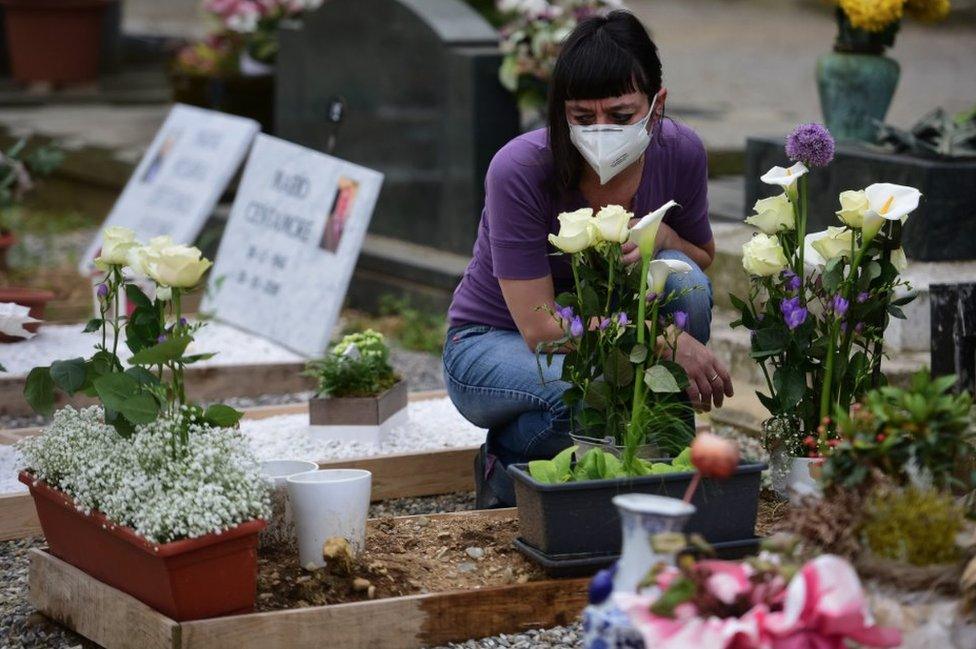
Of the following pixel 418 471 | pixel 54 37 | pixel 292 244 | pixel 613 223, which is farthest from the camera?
pixel 54 37

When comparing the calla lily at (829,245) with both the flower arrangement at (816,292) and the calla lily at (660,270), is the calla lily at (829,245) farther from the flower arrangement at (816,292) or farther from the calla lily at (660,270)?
the calla lily at (660,270)

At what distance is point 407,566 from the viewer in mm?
2941

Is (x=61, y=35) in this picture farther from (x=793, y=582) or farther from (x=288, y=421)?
(x=793, y=582)

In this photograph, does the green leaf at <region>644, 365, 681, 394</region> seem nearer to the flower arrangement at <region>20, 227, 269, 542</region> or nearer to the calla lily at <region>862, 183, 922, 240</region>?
the calla lily at <region>862, 183, 922, 240</region>

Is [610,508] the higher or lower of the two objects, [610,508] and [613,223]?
the lower

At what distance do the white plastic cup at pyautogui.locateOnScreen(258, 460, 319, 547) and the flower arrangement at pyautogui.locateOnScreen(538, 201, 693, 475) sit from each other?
0.56 metres

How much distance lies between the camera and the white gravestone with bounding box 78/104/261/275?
622cm

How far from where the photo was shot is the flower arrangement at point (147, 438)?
2.61 m

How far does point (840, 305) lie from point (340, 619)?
3.75ft

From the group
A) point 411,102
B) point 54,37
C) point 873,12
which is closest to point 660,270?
point 873,12

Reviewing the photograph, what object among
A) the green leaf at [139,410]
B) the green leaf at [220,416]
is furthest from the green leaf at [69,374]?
the green leaf at [220,416]

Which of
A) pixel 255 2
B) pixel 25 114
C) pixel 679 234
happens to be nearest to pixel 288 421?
pixel 679 234

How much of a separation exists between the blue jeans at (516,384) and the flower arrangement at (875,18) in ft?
6.60

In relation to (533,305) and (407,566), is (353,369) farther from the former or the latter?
(407,566)
